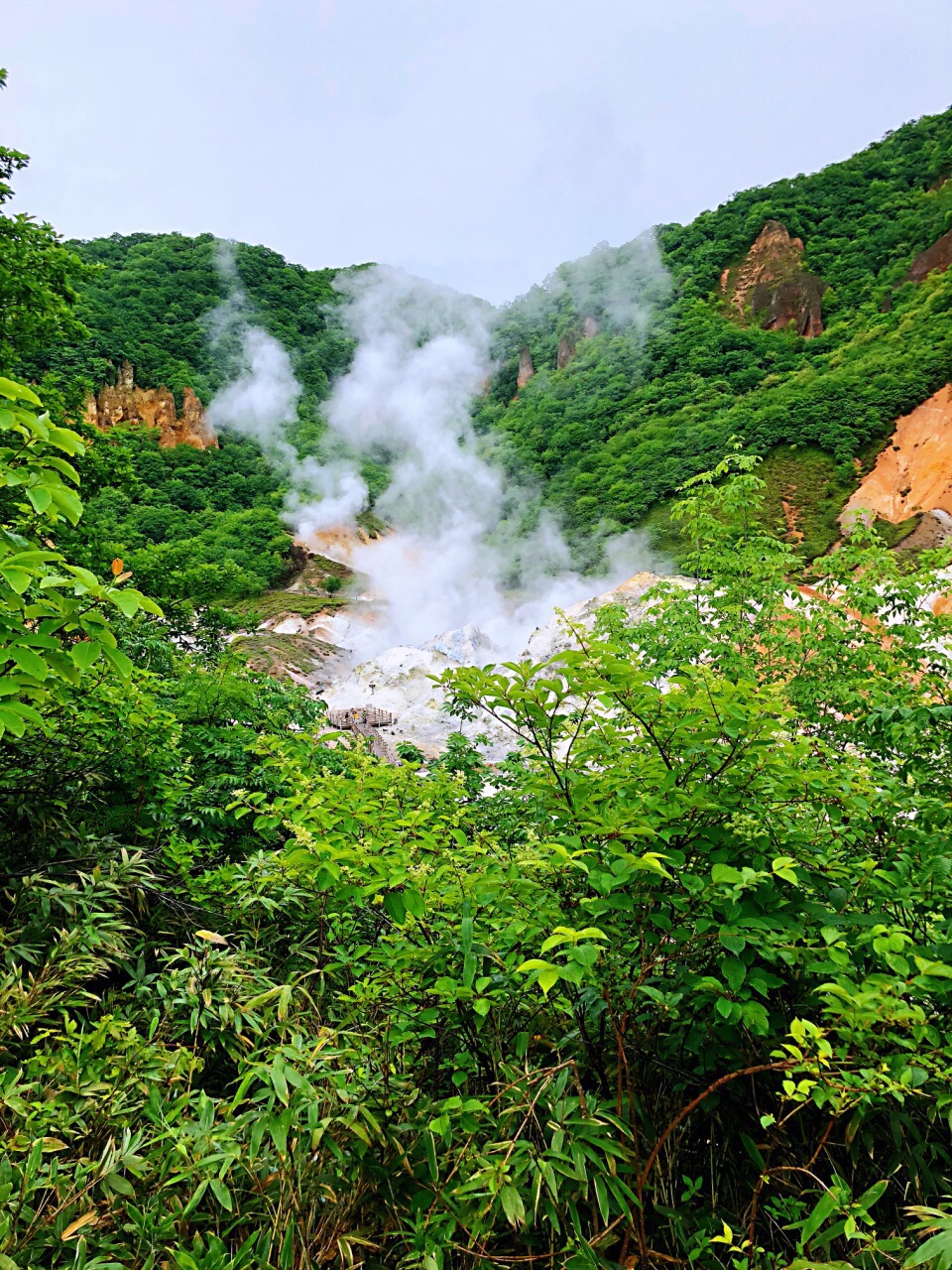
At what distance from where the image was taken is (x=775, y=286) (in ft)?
108

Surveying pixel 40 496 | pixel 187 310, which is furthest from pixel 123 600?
pixel 187 310

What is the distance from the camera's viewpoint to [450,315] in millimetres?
55500

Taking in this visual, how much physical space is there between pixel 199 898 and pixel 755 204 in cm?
4910

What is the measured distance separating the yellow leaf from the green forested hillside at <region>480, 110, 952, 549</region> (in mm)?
24558

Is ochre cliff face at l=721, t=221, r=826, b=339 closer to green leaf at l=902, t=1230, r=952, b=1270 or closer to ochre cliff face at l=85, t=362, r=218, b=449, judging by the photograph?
ochre cliff face at l=85, t=362, r=218, b=449

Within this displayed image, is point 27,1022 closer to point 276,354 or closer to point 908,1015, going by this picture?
point 908,1015

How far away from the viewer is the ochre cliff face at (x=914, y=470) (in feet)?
59.6

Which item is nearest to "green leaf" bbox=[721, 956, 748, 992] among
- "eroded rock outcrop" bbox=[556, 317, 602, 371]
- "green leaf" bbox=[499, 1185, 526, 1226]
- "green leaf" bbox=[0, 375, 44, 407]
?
"green leaf" bbox=[499, 1185, 526, 1226]

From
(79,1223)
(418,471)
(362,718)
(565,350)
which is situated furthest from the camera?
(565,350)

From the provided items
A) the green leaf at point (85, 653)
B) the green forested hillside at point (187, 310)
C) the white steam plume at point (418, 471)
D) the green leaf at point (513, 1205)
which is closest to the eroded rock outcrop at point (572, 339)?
the white steam plume at point (418, 471)

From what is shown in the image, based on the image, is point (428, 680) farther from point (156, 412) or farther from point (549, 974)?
point (156, 412)

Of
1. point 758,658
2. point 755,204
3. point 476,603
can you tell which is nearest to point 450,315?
point 755,204

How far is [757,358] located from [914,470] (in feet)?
45.1

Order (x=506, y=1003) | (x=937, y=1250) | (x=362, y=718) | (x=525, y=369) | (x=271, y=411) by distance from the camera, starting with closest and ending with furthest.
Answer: (x=937, y=1250) → (x=506, y=1003) → (x=362, y=718) → (x=271, y=411) → (x=525, y=369)
